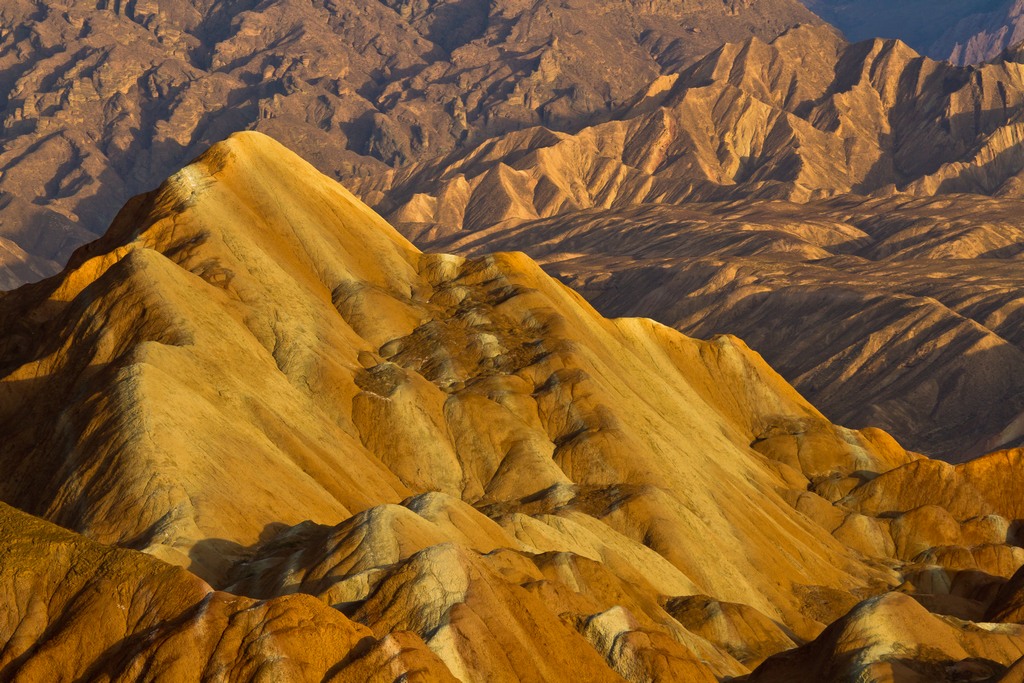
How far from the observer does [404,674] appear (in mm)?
36875

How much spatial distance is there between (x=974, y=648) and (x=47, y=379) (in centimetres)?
4716

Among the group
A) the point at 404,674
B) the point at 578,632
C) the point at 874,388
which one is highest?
the point at 404,674

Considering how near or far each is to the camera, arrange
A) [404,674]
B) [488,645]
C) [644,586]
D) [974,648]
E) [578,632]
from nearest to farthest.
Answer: [404,674] < [488,645] < [578,632] < [974,648] < [644,586]

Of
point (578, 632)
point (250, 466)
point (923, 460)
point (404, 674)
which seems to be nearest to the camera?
point (404, 674)

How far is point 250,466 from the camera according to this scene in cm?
6475

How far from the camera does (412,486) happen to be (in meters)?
81.4

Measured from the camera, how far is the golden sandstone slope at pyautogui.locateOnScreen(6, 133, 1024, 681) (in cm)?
3891

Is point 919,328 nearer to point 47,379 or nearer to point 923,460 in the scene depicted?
point 923,460

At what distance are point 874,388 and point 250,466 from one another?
14071 centimetres

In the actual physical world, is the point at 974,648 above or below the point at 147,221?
below

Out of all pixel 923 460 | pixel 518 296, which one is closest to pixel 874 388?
pixel 923 460

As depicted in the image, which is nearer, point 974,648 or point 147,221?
point 974,648

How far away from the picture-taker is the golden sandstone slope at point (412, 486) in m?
38.9

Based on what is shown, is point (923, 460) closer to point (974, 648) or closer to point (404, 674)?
point (974, 648)
